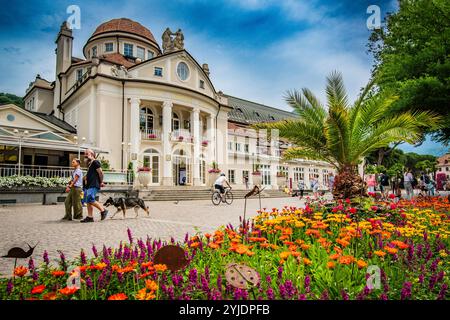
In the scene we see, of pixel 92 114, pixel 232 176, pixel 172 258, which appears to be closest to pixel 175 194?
pixel 92 114

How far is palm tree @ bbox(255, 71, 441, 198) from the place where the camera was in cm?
675

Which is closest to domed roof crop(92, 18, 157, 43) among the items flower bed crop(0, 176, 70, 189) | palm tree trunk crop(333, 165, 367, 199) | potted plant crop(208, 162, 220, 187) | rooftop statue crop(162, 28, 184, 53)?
rooftop statue crop(162, 28, 184, 53)

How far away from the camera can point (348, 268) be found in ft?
7.96

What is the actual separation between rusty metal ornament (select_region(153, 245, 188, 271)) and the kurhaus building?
17202 millimetres

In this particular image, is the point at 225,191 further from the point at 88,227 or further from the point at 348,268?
the point at 348,268

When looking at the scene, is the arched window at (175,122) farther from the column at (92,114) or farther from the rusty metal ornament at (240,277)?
the rusty metal ornament at (240,277)

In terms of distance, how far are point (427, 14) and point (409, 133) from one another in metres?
→ 6.84

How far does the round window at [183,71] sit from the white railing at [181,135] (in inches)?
192

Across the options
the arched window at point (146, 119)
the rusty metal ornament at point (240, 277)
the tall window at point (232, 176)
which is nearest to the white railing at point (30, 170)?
the arched window at point (146, 119)

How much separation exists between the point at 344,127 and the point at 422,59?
23.9 ft

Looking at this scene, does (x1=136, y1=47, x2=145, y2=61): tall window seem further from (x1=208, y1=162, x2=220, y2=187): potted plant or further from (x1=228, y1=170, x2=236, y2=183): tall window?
(x1=228, y1=170, x2=236, y2=183): tall window

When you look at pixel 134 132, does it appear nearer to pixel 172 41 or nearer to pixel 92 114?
pixel 92 114

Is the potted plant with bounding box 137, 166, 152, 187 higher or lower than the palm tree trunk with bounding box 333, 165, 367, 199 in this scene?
higher

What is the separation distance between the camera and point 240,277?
158 centimetres
